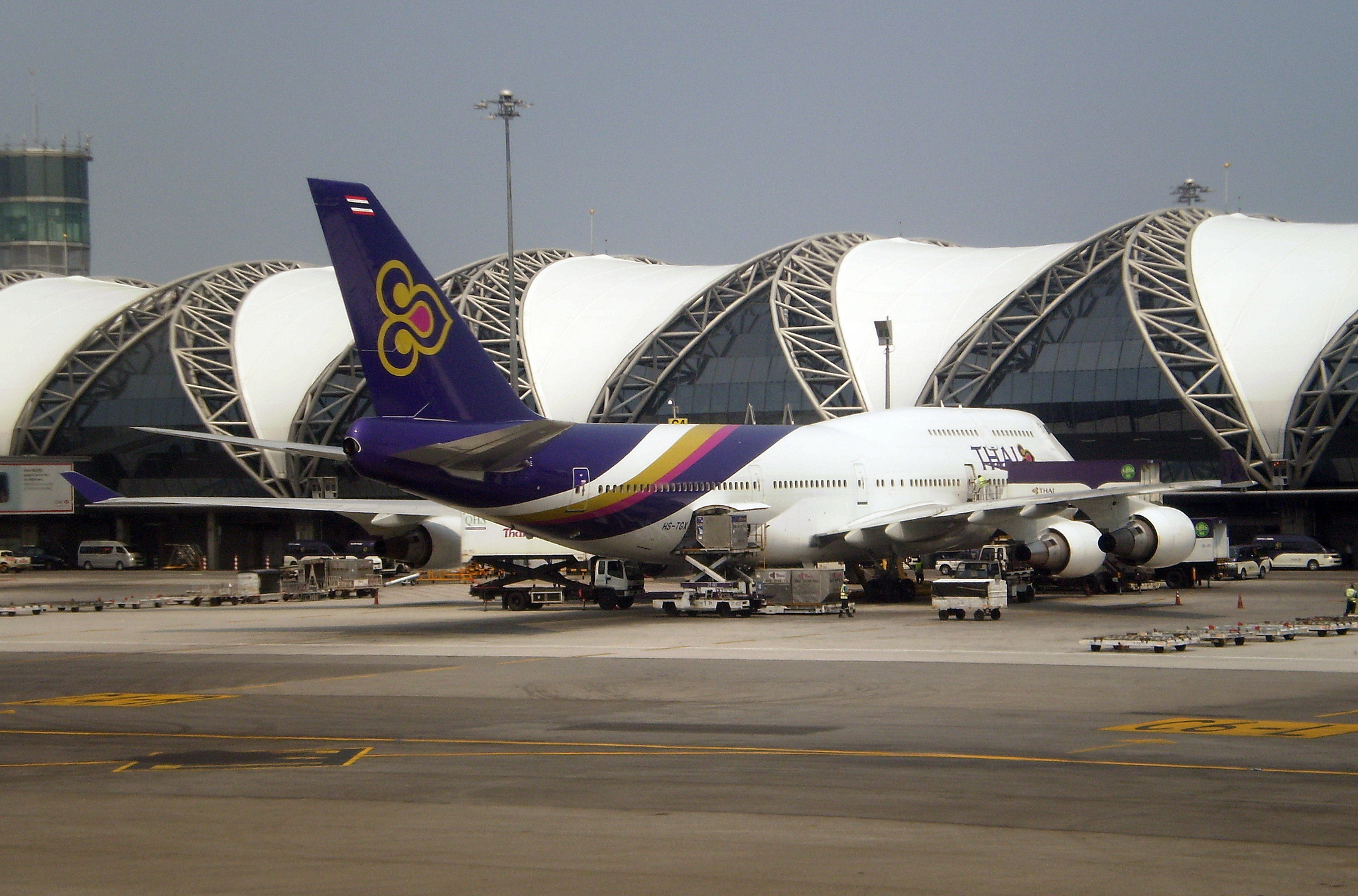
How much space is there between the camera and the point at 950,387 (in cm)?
6969

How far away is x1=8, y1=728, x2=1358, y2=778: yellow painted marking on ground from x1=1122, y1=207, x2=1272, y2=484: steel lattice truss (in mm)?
50054

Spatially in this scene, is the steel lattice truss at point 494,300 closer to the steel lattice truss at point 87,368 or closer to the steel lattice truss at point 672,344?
the steel lattice truss at point 672,344

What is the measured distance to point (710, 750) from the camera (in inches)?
688

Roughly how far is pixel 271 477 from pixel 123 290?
1894 centimetres

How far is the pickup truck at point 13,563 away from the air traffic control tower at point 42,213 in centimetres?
7747

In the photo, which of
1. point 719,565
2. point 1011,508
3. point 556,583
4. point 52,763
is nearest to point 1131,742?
point 52,763

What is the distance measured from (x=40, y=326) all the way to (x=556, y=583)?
5110cm

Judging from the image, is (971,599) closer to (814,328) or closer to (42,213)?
(814,328)

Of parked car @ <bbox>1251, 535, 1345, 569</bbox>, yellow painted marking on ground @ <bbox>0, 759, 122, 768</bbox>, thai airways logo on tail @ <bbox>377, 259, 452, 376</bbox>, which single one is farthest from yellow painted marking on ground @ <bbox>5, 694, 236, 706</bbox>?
parked car @ <bbox>1251, 535, 1345, 569</bbox>

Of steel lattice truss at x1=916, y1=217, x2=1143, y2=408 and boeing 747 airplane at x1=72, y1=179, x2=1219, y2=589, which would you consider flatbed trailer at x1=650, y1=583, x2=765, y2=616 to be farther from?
steel lattice truss at x1=916, y1=217, x2=1143, y2=408

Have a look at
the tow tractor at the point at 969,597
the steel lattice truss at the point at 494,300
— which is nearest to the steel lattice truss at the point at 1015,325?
the steel lattice truss at the point at 494,300

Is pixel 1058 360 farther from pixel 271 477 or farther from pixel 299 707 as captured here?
pixel 299 707

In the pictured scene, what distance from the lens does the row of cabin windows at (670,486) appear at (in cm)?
3792

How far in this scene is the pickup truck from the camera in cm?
7638
